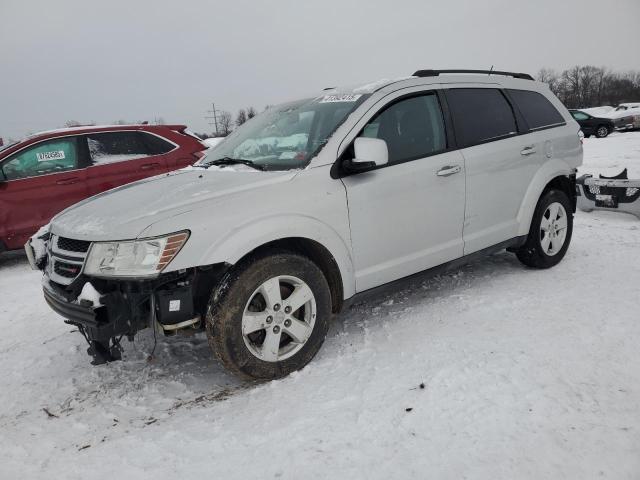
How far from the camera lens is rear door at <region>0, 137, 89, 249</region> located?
5867mm

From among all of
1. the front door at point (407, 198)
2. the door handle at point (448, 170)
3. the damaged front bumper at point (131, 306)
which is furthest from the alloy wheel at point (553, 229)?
the damaged front bumper at point (131, 306)

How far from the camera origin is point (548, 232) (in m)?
4.38

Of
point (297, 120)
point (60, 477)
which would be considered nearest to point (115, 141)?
point (297, 120)

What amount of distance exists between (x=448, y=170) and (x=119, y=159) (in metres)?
4.81

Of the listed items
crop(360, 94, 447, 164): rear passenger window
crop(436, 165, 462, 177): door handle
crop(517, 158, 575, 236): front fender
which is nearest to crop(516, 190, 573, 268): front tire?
crop(517, 158, 575, 236): front fender

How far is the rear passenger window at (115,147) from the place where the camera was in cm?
636

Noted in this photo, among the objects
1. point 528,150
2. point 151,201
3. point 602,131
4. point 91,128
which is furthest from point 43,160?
point 602,131

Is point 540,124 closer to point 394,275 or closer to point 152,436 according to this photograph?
point 394,275

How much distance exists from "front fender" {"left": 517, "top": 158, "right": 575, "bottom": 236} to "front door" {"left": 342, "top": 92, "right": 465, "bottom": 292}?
84cm

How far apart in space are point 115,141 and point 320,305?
4.95m

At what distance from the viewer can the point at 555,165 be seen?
4.32 metres

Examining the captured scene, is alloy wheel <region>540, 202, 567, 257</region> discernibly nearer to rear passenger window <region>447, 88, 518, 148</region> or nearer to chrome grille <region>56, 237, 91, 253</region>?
rear passenger window <region>447, 88, 518, 148</region>

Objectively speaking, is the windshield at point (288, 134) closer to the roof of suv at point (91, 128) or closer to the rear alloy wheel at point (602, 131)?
the roof of suv at point (91, 128)

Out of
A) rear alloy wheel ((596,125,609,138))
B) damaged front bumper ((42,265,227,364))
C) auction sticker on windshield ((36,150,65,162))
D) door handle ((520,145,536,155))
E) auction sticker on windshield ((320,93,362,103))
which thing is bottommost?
rear alloy wheel ((596,125,609,138))
